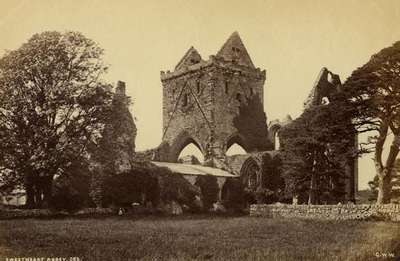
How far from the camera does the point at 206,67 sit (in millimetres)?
37500

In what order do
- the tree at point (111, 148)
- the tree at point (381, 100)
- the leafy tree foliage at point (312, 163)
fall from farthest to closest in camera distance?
1. the leafy tree foliage at point (312, 163)
2. the tree at point (111, 148)
3. the tree at point (381, 100)

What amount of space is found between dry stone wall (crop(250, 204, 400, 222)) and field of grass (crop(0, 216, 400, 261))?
2.13m

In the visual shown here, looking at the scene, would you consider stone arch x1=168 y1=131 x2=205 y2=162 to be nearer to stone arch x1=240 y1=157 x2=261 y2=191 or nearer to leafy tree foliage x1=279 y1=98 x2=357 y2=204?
stone arch x1=240 y1=157 x2=261 y2=191

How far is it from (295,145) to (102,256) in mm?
17531

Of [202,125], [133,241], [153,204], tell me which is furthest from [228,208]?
[133,241]

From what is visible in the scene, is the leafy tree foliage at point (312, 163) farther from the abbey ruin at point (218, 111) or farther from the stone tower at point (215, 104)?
the stone tower at point (215, 104)

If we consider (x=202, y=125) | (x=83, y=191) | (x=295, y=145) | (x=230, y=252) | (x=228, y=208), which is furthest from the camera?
(x=202, y=125)

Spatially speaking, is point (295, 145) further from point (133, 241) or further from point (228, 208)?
point (133, 241)

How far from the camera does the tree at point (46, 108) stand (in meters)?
19.3

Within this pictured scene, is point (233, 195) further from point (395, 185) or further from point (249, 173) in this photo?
point (395, 185)

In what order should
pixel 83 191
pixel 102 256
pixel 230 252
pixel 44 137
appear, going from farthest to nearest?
pixel 83 191
pixel 44 137
pixel 230 252
pixel 102 256

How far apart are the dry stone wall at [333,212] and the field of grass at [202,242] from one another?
2133mm

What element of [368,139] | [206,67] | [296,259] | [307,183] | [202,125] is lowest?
[296,259]

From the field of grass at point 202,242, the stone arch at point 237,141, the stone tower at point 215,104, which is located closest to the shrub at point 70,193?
the field of grass at point 202,242
